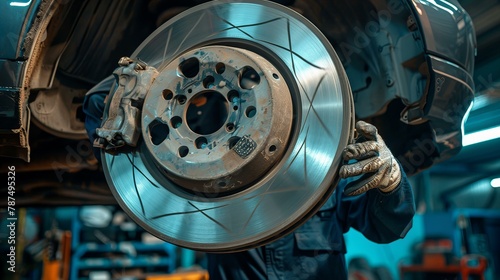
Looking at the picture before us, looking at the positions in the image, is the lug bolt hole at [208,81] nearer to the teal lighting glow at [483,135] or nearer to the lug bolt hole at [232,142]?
the lug bolt hole at [232,142]

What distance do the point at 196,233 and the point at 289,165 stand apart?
0.65ft

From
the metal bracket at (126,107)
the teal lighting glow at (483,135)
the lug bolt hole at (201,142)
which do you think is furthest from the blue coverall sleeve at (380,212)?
the teal lighting glow at (483,135)

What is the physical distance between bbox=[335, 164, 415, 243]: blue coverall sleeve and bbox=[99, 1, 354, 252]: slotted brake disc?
0.23 meters

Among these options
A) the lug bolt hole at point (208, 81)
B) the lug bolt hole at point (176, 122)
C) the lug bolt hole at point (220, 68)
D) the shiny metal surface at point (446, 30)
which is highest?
the shiny metal surface at point (446, 30)

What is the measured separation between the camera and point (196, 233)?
Result: 2.39 ft

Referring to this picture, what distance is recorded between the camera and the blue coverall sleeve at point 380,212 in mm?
871

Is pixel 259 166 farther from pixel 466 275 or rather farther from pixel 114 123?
pixel 466 275

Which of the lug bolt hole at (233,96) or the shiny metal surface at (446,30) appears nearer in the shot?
the lug bolt hole at (233,96)

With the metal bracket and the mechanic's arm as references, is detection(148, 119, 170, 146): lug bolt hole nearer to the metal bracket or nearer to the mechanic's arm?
the metal bracket

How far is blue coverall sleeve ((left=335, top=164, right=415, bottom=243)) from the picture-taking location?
87cm

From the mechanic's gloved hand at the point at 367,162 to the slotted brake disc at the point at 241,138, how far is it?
0.02 m

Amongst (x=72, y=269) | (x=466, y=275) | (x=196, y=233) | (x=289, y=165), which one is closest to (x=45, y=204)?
(x=196, y=233)

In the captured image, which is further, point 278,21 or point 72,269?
point 72,269

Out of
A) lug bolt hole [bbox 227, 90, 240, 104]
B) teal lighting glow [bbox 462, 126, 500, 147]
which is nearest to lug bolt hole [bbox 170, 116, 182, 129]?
lug bolt hole [bbox 227, 90, 240, 104]
